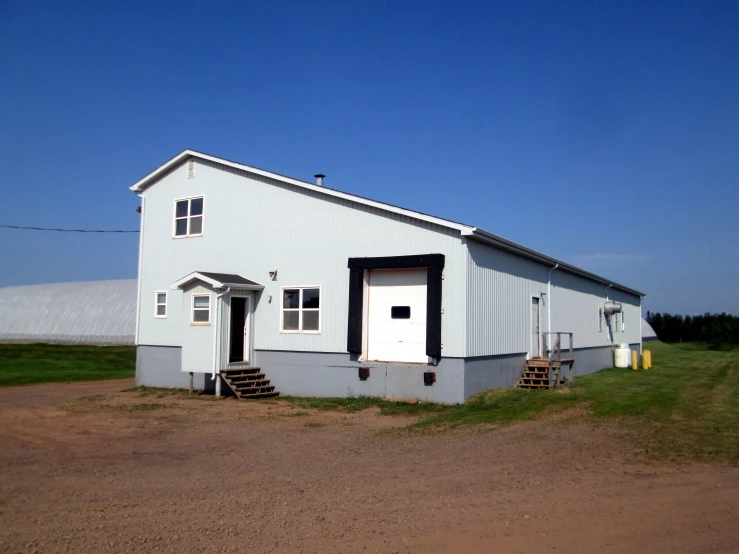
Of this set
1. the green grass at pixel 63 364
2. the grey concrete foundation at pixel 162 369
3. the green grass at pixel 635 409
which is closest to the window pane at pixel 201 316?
the grey concrete foundation at pixel 162 369

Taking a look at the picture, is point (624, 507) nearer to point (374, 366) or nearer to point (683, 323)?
point (374, 366)

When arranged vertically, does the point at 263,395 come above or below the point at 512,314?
below

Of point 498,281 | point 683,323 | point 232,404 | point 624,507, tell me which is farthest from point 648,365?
point 683,323

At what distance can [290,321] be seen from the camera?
1870cm

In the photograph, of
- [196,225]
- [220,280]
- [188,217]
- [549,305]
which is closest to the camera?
[220,280]

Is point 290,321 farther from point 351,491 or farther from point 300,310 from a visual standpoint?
point 351,491

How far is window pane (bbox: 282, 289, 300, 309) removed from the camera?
61.2ft

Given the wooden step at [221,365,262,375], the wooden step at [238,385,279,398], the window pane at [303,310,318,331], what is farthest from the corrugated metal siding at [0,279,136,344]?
the window pane at [303,310,318,331]

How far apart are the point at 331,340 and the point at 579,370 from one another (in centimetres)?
1104

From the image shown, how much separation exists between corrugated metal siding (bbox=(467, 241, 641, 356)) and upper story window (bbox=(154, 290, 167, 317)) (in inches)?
411

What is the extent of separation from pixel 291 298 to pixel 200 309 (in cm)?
264

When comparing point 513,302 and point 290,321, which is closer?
point 290,321

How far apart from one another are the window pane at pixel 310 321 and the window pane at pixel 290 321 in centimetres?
27

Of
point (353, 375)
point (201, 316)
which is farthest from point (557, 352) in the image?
point (201, 316)
